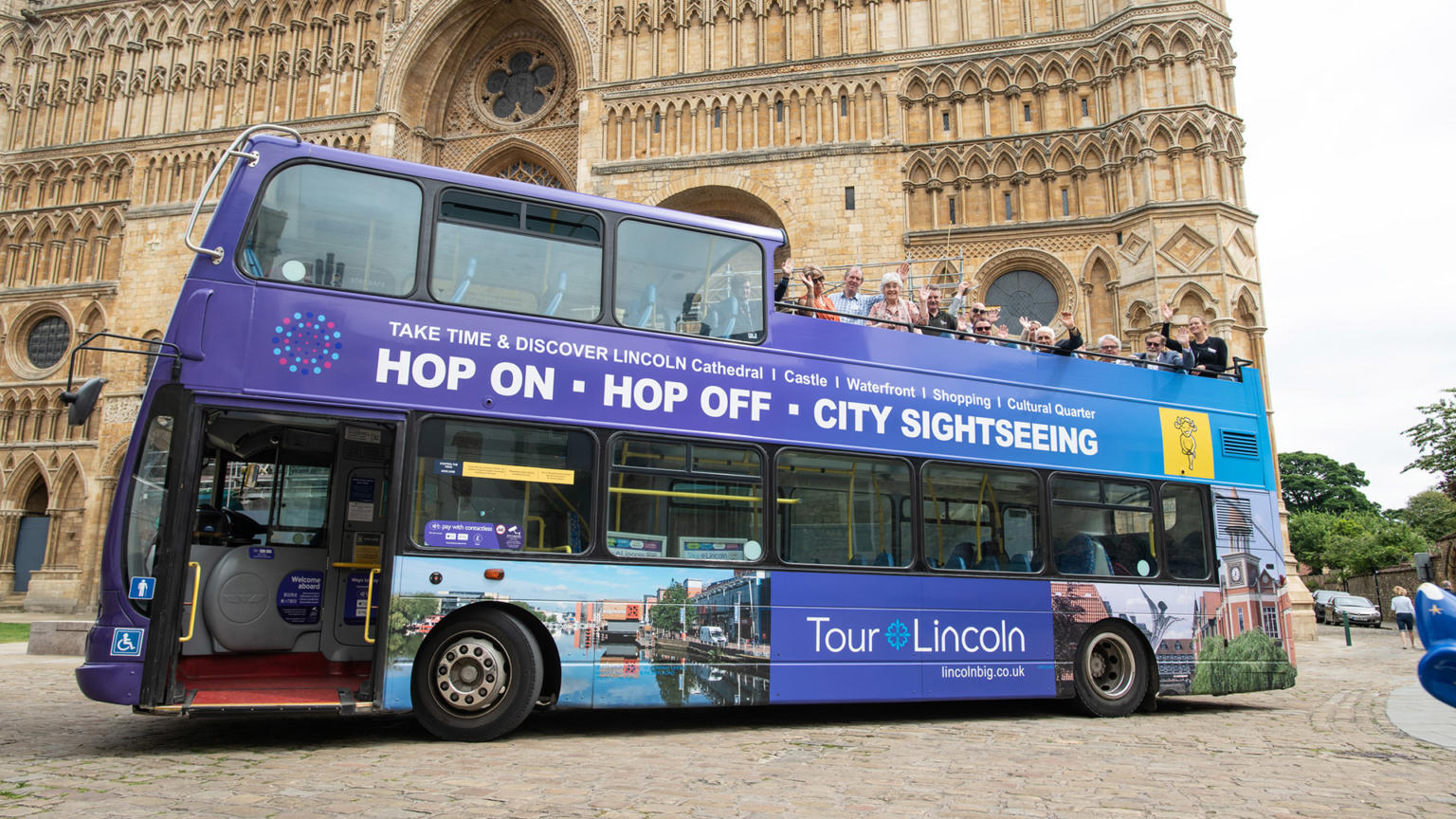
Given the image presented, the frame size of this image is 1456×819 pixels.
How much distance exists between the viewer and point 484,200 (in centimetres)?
→ 707

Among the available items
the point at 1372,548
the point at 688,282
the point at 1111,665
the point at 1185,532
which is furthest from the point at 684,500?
the point at 1372,548

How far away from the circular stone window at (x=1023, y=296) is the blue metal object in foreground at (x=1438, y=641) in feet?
66.2

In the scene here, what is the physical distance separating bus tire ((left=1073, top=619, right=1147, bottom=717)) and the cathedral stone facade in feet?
46.8

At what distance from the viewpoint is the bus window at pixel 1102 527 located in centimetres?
859

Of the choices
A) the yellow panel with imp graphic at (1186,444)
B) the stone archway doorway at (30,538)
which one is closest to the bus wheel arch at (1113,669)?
the yellow panel with imp graphic at (1186,444)

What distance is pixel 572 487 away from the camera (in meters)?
6.87

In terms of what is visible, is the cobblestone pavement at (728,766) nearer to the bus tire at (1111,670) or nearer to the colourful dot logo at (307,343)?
the bus tire at (1111,670)

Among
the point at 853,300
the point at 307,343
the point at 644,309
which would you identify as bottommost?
the point at 307,343

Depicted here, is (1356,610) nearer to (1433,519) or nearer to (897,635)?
(1433,519)

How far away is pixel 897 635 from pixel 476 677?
338 cm

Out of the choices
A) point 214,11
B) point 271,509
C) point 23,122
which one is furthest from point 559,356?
point 23,122

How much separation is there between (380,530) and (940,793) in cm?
467

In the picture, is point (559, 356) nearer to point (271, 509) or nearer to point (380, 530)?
point (380, 530)

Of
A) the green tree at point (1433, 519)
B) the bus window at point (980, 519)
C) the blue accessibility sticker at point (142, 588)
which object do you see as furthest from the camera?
the green tree at point (1433, 519)
